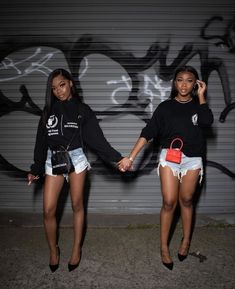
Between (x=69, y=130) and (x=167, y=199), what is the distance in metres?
1.27

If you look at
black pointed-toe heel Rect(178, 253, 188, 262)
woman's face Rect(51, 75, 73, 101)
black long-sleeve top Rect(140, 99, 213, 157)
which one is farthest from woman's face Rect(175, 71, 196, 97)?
black pointed-toe heel Rect(178, 253, 188, 262)

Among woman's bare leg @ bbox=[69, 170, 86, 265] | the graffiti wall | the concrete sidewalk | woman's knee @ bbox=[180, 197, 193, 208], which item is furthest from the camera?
the graffiti wall


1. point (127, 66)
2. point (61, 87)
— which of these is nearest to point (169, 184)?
point (61, 87)

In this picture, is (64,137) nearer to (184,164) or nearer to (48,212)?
(48,212)

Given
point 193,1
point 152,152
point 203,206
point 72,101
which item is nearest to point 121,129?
point 152,152

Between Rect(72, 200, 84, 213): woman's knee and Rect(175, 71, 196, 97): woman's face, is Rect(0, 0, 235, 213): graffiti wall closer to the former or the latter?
Rect(175, 71, 196, 97): woman's face

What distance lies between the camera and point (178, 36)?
4.31 m

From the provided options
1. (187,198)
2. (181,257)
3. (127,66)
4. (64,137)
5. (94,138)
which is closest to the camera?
(64,137)

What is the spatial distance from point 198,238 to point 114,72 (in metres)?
2.59

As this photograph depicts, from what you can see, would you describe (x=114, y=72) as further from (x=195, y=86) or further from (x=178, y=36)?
(x=195, y=86)

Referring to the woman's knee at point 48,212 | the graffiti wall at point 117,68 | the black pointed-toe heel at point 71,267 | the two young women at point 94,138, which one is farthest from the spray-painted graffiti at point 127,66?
the black pointed-toe heel at point 71,267

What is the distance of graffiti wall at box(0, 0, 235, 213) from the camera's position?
14.0 feet

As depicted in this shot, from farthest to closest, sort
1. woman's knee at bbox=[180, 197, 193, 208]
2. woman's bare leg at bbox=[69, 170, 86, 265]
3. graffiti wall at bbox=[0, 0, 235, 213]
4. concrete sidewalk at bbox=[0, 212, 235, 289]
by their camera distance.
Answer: graffiti wall at bbox=[0, 0, 235, 213], woman's knee at bbox=[180, 197, 193, 208], woman's bare leg at bbox=[69, 170, 86, 265], concrete sidewalk at bbox=[0, 212, 235, 289]

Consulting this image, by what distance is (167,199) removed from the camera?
320 cm
